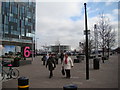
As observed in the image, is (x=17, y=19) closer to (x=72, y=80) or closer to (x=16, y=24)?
(x=16, y=24)

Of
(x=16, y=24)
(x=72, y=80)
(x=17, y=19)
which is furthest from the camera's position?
(x=17, y=19)

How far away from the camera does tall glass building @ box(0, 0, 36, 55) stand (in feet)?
168

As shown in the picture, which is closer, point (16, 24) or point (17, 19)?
point (16, 24)

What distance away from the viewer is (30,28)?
64.1 m

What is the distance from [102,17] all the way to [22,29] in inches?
1459

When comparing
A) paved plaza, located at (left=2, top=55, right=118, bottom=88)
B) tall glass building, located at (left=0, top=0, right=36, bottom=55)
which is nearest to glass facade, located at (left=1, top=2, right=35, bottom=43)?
tall glass building, located at (left=0, top=0, right=36, bottom=55)

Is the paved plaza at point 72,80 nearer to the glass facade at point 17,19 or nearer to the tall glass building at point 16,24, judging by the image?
the tall glass building at point 16,24

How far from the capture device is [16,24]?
56531 mm

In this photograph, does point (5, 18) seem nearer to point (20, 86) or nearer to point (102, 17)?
point (102, 17)

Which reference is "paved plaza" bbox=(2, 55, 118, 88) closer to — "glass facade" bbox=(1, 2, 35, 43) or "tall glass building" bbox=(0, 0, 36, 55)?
"tall glass building" bbox=(0, 0, 36, 55)

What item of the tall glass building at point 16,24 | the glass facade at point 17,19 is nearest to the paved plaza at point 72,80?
the tall glass building at point 16,24

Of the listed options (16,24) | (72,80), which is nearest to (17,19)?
(16,24)

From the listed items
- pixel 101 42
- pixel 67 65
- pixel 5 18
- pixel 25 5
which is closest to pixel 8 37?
pixel 5 18

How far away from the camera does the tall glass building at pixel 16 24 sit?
5112cm
